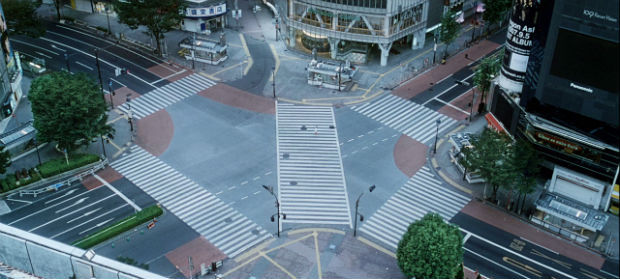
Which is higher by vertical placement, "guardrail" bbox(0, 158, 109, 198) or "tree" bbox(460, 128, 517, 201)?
"tree" bbox(460, 128, 517, 201)

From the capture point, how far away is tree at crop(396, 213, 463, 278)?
61.2m

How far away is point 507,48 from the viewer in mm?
80875

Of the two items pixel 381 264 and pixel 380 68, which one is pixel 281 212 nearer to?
pixel 381 264

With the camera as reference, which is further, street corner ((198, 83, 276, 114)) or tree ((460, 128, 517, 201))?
street corner ((198, 83, 276, 114))

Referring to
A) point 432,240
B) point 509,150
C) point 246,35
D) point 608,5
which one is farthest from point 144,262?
point 246,35

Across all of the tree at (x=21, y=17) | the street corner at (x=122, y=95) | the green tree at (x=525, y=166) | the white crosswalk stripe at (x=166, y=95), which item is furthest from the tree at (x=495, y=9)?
the tree at (x=21, y=17)

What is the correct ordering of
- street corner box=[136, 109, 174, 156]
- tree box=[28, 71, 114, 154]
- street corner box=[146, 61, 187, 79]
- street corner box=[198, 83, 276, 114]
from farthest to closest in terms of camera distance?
street corner box=[146, 61, 187, 79] < street corner box=[198, 83, 276, 114] < street corner box=[136, 109, 174, 156] < tree box=[28, 71, 114, 154]

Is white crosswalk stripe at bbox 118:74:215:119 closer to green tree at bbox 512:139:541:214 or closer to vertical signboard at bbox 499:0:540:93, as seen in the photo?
vertical signboard at bbox 499:0:540:93

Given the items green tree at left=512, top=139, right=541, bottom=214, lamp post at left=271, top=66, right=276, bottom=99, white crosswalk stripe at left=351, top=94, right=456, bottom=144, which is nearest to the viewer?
green tree at left=512, top=139, right=541, bottom=214

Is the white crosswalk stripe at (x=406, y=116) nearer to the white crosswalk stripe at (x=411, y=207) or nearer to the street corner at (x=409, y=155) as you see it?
the street corner at (x=409, y=155)

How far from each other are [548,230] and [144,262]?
154ft

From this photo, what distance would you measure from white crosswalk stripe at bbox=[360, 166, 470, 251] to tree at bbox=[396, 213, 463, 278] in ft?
34.0

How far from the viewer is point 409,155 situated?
8912 cm

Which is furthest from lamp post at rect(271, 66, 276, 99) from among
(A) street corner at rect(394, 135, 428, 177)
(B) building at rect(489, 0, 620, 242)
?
(B) building at rect(489, 0, 620, 242)
